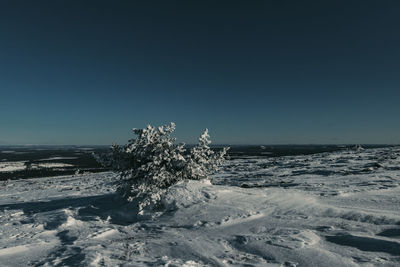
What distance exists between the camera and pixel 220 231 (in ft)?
20.5

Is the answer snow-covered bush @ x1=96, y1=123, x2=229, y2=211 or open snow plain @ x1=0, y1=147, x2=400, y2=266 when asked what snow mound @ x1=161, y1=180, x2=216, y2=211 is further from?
snow-covered bush @ x1=96, y1=123, x2=229, y2=211

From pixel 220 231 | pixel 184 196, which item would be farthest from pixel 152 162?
pixel 220 231

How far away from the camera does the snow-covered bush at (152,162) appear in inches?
380

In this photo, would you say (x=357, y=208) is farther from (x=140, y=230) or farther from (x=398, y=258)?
(x=140, y=230)

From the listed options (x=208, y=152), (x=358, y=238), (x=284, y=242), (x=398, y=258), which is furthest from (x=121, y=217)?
(x=398, y=258)

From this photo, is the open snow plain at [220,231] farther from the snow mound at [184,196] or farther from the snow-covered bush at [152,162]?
the snow-covered bush at [152,162]

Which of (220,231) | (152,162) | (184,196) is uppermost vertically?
(152,162)

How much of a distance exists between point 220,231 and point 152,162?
14.1 ft

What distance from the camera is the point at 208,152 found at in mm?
10914

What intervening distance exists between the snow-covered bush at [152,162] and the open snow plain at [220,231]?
662mm

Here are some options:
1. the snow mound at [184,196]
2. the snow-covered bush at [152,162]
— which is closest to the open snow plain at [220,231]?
the snow mound at [184,196]

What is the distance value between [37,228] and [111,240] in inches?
Result: 120

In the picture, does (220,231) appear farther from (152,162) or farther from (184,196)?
(152,162)

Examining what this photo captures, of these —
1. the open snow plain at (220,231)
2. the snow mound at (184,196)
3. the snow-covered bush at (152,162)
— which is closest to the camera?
the open snow plain at (220,231)
